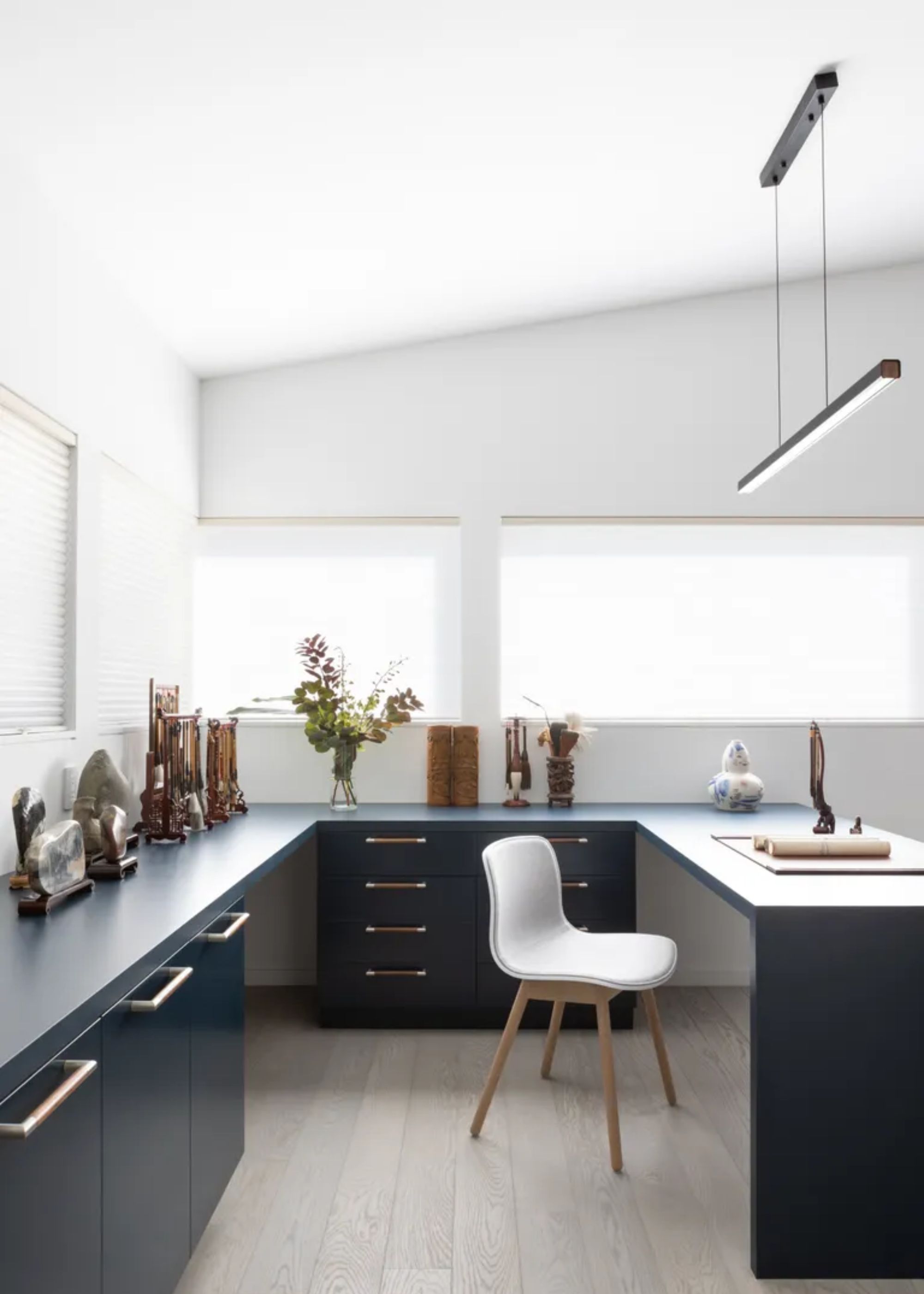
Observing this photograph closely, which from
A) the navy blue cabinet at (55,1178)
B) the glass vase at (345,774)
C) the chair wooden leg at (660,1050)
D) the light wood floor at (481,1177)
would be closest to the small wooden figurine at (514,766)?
the glass vase at (345,774)

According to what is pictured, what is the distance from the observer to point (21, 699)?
2805 mm

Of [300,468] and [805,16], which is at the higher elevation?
[805,16]

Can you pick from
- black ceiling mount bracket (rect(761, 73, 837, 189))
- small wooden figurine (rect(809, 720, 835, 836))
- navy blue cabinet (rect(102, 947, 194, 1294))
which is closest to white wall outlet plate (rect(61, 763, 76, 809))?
navy blue cabinet (rect(102, 947, 194, 1294))

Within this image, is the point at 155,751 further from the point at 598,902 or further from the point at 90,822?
the point at 598,902

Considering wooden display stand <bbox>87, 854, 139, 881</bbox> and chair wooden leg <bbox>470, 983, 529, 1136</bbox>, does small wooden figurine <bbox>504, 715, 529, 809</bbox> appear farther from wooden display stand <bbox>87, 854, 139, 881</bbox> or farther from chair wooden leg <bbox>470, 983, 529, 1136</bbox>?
wooden display stand <bbox>87, 854, 139, 881</bbox>

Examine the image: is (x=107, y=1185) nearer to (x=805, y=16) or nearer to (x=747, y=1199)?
(x=747, y=1199)

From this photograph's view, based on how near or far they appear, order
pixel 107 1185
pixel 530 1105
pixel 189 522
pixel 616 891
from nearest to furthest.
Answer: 1. pixel 107 1185
2. pixel 530 1105
3. pixel 616 891
4. pixel 189 522

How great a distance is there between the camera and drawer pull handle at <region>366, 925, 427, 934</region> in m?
3.88

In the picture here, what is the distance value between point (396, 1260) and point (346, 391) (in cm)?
335

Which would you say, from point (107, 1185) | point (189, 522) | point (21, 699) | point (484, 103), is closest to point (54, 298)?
point (21, 699)

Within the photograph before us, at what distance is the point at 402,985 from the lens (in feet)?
12.7

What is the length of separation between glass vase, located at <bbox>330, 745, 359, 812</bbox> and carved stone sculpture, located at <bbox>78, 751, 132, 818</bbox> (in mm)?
1224

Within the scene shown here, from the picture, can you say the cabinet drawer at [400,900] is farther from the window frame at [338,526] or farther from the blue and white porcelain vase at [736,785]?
the blue and white porcelain vase at [736,785]

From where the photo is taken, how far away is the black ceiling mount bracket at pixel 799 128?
2.84 m
